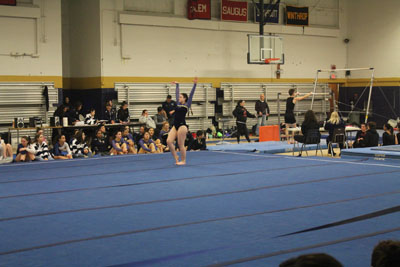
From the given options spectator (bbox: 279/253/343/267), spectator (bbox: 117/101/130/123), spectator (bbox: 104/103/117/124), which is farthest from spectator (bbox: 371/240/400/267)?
spectator (bbox: 117/101/130/123)

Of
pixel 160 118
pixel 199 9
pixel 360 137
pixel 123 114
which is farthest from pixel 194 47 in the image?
pixel 360 137

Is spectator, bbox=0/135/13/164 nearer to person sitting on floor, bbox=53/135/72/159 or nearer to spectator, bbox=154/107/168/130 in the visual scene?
person sitting on floor, bbox=53/135/72/159

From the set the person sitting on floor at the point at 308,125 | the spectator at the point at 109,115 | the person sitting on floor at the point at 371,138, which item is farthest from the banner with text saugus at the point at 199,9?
the person sitting on floor at the point at 371,138

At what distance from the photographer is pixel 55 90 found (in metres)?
16.1

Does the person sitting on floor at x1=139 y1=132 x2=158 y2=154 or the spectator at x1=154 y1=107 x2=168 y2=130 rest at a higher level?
the spectator at x1=154 y1=107 x2=168 y2=130

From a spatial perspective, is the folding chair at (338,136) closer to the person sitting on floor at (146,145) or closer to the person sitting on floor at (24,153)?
the person sitting on floor at (146,145)

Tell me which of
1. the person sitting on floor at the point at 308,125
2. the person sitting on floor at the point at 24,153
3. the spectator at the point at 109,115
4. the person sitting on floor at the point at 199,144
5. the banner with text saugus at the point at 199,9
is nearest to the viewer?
the person sitting on floor at the point at 24,153

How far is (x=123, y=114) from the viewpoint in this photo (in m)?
16.1

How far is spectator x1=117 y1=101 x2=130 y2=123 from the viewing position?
1609 cm

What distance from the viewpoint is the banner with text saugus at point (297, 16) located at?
21.2 m

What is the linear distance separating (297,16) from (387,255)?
67.0 ft

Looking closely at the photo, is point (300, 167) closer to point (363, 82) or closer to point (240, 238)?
point (240, 238)

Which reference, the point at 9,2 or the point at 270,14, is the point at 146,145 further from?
the point at 270,14

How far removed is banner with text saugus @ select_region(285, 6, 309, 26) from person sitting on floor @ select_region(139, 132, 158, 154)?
1044 centimetres
